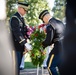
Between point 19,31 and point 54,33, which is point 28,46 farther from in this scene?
point 54,33

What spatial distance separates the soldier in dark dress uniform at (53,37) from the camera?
13.0 ft

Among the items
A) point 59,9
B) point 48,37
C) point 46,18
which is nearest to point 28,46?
point 48,37

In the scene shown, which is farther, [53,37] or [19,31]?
[19,31]

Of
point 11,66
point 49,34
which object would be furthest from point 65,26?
point 11,66

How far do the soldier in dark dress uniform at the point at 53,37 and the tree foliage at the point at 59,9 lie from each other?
68mm

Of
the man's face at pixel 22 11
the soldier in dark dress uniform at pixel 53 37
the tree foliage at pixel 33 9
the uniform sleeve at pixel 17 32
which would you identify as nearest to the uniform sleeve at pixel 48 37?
the soldier in dark dress uniform at pixel 53 37

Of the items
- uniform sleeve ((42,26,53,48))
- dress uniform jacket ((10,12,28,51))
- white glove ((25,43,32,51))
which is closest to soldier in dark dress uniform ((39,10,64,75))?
uniform sleeve ((42,26,53,48))

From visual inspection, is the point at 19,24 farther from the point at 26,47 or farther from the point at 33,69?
the point at 33,69

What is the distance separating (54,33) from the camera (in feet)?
13.1

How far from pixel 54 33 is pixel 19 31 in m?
0.43

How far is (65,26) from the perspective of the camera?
3.87 metres

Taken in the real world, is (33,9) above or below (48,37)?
above

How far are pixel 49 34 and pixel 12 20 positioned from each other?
459 millimetres

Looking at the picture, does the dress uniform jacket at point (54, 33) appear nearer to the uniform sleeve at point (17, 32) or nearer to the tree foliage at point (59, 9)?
the tree foliage at point (59, 9)
